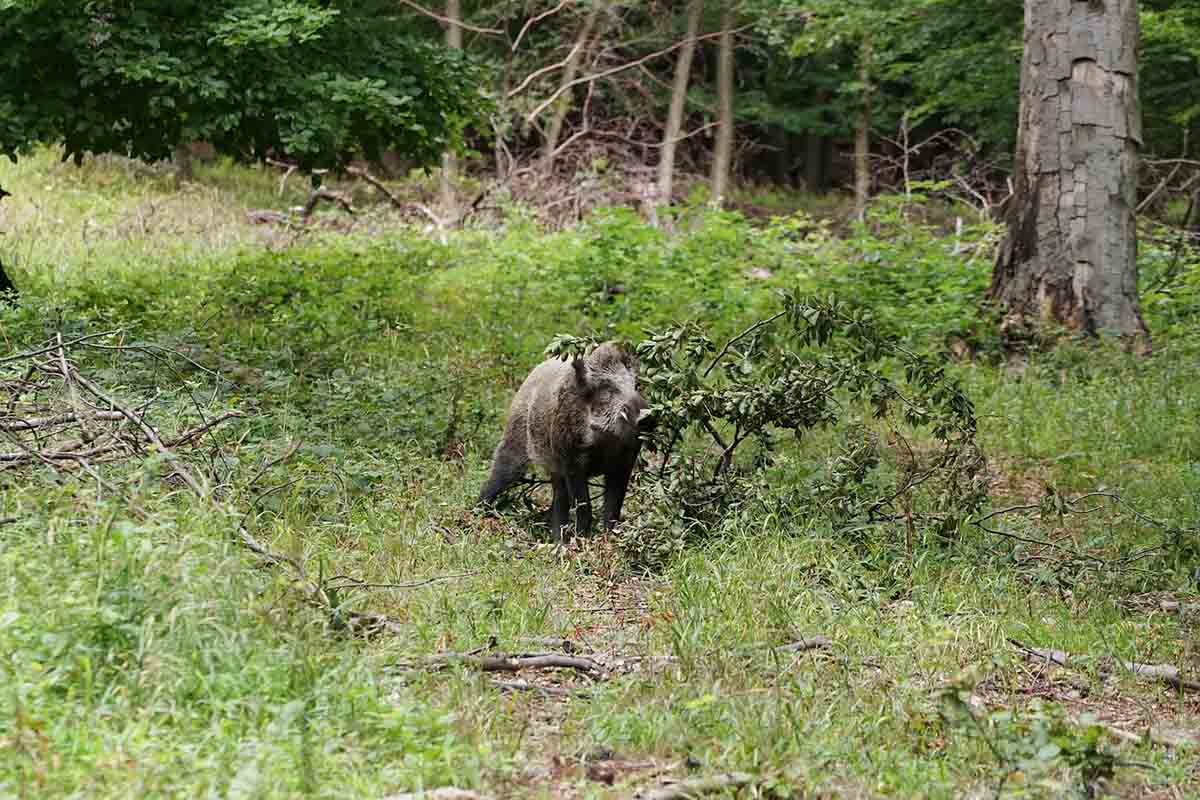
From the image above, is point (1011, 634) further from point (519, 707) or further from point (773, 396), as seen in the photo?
point (519, 707)

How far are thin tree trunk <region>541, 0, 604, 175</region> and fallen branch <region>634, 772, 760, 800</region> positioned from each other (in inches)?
878

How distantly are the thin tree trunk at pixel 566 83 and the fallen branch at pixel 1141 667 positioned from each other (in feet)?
68.2

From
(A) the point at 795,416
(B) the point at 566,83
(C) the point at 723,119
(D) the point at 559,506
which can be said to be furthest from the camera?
(C) the point at 723,119

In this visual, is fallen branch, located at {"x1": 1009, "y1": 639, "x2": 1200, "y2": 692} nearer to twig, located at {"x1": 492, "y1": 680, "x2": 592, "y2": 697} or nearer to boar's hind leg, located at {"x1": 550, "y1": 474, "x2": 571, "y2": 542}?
twig, located at {"x1": 492, "y1": 680, "x2": 592, "y2": 697}

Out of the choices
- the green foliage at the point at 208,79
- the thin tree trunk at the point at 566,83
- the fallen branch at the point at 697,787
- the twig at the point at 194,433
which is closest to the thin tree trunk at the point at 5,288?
the green foliage at the point at 208,79

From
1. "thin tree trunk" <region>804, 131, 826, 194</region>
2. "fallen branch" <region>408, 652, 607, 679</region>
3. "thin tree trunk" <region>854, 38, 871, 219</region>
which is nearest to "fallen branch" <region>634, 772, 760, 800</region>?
"fallen branch" <region>408, 652, 607, 679</region>

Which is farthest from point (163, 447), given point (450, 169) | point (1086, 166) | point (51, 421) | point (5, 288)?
point (450, 169)

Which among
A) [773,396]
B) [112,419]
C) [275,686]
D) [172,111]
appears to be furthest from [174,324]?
Result: [275,686]

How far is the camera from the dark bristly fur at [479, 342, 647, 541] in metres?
7.36

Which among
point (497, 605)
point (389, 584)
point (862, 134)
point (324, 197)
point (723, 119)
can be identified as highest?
point (723, 119)

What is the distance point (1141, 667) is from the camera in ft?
18.8

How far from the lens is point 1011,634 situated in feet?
20.2

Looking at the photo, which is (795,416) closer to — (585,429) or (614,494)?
(614,494)

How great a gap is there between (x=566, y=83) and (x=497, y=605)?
70.2 ft
